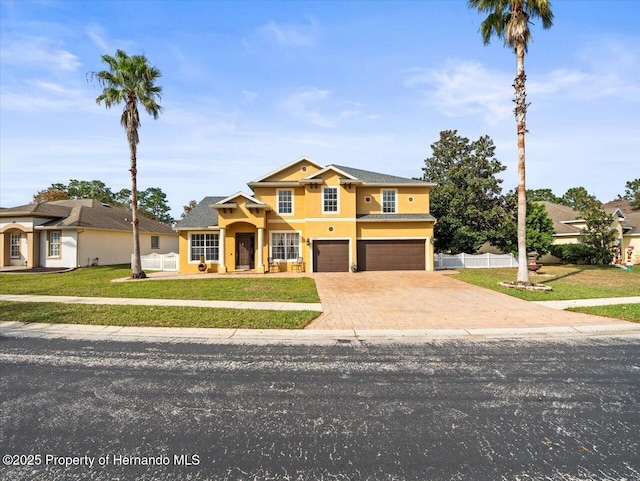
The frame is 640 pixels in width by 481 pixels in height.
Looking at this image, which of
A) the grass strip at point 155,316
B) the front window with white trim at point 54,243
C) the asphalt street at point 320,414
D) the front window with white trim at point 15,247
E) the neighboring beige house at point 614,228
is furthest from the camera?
the neighboring beige house at point 614,228

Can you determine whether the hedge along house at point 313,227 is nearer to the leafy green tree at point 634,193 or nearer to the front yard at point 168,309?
the front yard at point 168,309

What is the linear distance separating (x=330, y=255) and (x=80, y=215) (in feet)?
68.6

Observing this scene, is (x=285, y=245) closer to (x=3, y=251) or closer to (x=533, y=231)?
(x=533, y=231)

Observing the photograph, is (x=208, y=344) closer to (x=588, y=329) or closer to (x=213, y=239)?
(x=588, y=329)

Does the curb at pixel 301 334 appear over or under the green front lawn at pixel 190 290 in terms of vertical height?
under

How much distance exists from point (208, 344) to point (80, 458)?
3.67m

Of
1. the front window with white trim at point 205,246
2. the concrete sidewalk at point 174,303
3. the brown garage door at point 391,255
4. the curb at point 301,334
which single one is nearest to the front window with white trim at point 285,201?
the front window with white trim at point 205,246

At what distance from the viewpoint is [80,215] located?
26.2 meters

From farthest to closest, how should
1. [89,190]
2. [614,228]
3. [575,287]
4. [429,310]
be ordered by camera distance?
[89,190], [614,228], [575,287], [429,310]

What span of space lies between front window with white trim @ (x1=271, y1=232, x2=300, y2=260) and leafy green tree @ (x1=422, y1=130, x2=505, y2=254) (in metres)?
12.3

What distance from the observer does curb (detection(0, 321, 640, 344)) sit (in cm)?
719

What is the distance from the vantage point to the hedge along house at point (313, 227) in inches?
866

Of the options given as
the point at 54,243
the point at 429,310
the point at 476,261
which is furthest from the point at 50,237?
the point at 476,261

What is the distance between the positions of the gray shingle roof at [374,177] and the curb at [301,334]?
16.7m
